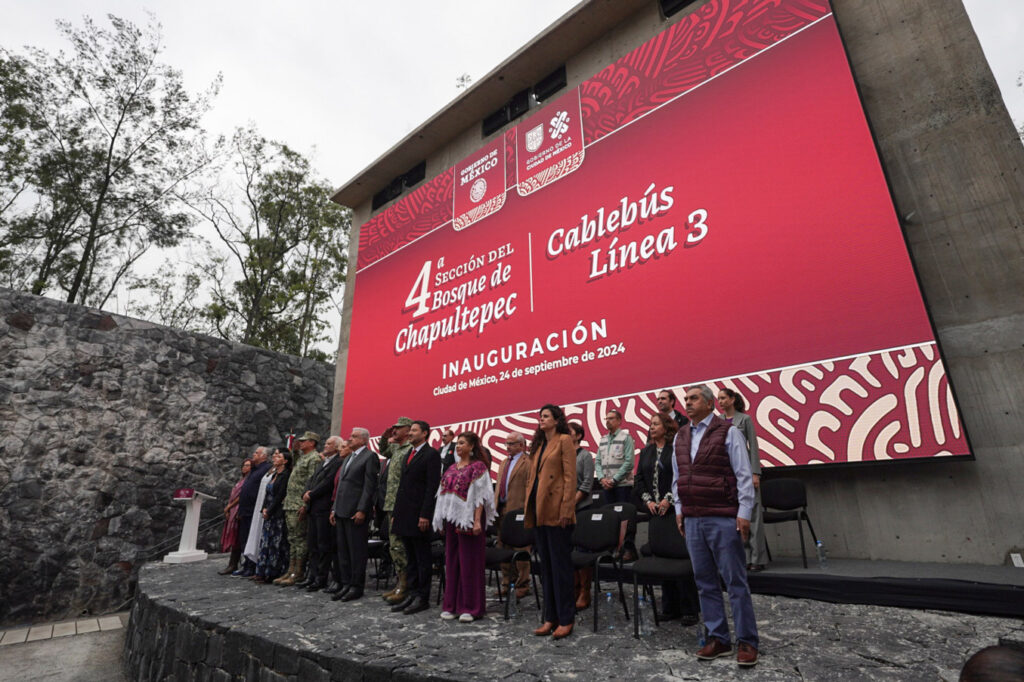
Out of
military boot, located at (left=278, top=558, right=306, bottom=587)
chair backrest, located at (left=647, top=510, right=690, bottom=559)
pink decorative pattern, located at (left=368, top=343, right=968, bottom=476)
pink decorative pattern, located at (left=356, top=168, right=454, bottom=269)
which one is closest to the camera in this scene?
chair backrest, located at (left=647, top=510, right=690, bottom=559)

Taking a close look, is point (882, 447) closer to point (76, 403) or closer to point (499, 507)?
point (499, 507)

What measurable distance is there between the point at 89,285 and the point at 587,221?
12455mm

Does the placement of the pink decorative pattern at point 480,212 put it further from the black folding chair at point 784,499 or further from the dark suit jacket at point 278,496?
the black folding chair at point 784,499

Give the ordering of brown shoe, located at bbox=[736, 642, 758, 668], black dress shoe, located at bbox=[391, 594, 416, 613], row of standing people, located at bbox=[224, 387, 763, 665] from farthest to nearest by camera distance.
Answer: black dress shoe, located at bbox=[391, 594, 416, 613]
row of standing people, located at bbox=[224, 387, 763, 665]
brown shoe, located at bbox=[736, 642, 758, 668]

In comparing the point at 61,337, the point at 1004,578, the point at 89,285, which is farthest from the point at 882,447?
the point at 89,285

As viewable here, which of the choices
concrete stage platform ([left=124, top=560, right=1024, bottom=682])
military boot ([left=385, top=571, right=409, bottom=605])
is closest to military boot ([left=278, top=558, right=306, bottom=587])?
concrete stage platform ([left=124, top=560, right=1024, bottom=682])

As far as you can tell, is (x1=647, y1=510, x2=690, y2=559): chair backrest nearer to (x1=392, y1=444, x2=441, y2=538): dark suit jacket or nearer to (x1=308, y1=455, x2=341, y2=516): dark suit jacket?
(x1=392, y1=444, x2=441, y2=538): dark suit jacket

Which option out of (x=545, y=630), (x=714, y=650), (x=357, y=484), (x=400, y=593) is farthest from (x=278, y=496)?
(x=714, y=650)

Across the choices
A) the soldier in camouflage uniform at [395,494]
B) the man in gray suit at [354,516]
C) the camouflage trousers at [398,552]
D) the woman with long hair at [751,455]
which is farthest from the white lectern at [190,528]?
the woman with long hair at [751,455]

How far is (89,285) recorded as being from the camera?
38.7ft

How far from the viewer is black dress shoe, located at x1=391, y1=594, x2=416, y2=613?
3.38 metres

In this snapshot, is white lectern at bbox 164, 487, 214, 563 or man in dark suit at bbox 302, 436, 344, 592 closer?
man in dark suit at bbox 302, 436, 344, 592

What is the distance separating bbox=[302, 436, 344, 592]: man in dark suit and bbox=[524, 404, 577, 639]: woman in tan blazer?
7.14 ft

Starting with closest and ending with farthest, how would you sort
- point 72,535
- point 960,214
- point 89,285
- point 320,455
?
point 960,214
point 320,455
point 72,535
point 89,285
